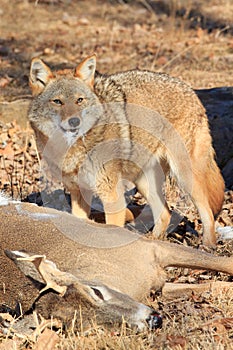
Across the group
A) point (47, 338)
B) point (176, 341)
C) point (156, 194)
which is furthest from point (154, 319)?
point (156, 194)

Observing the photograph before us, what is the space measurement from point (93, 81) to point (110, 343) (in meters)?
3.28

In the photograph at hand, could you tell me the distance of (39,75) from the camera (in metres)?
6.63

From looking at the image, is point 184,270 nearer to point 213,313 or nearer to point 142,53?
point 213,313

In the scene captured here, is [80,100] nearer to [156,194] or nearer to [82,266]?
[156,194]

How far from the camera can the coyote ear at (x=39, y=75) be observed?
6520mm

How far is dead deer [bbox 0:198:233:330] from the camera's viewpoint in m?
4.20

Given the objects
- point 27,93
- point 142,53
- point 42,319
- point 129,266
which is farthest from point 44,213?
point 142,53

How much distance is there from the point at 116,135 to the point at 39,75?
985 mm

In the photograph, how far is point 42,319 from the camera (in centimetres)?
428

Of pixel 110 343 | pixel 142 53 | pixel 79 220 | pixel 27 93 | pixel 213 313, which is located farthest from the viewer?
pixel 142 53

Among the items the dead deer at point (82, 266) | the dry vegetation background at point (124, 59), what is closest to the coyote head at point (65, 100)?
the dead deer at point (82, 266)

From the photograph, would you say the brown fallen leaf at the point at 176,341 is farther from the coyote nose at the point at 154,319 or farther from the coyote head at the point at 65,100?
the coyote head at the point at 65,100

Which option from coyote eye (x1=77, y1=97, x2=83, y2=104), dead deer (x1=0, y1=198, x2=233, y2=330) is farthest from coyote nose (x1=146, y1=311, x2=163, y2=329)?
coyote eye (x1=77, y1=97, x2=83, y2=104)

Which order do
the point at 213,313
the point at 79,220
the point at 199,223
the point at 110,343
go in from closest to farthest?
the point at 110,343
the point at 213,313
the point at 79,220
the point at 199,223
